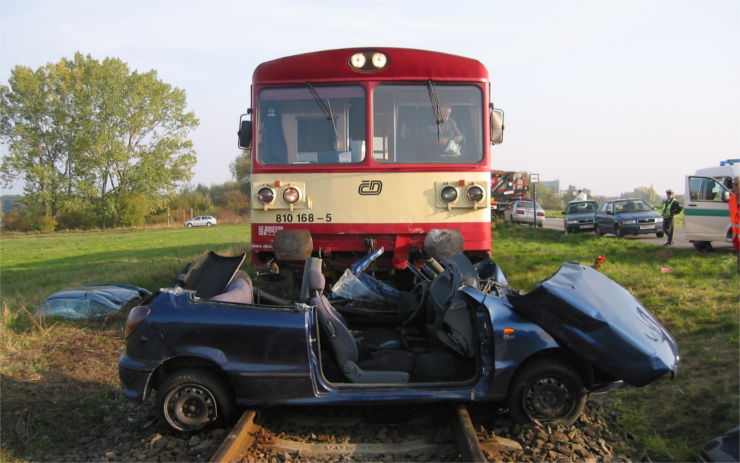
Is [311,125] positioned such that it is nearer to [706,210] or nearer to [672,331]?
[672,331]

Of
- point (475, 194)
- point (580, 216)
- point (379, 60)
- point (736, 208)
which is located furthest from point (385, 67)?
point (580, 216)

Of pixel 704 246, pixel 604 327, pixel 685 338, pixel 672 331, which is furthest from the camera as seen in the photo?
pixel 704 246

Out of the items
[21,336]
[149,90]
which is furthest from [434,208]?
[149,90]

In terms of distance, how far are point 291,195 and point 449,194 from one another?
1966 millimetres

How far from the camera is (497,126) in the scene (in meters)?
7.78

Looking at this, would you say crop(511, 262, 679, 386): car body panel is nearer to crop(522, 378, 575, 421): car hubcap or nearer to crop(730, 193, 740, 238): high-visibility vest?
crop(522, 378, 575, 421): car hubcap

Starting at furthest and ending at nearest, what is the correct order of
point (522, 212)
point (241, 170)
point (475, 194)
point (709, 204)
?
point (241, 170)
point (522, 212)
point (709, 204)
point (475, 194)

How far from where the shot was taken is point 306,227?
759 cm

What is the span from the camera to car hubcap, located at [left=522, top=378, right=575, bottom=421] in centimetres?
414

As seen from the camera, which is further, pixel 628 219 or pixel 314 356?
pixel 628 219

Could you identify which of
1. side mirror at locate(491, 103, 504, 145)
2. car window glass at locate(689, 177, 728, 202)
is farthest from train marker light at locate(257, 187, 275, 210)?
car window glass at locate(689, 177, 728, 202)

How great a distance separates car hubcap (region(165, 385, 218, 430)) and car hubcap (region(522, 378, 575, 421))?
2.18 metres

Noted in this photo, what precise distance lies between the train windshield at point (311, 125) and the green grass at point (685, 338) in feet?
14.0

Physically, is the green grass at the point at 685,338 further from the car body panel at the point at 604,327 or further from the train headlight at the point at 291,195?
the train headlight at the point at 291,195
